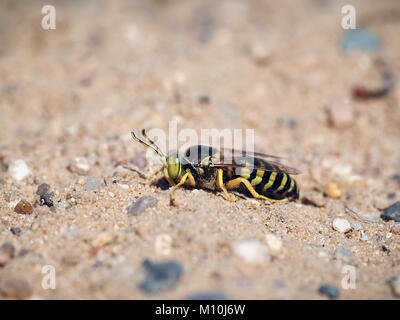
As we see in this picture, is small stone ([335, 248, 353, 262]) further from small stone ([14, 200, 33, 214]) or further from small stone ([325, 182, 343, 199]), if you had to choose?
small stone ([14, 200, 33, 214])

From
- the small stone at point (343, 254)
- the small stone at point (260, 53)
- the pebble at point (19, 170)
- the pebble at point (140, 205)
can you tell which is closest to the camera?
the small stone at point (343, 254)

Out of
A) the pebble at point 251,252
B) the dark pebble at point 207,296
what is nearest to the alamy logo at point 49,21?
the pebble at point 251,252

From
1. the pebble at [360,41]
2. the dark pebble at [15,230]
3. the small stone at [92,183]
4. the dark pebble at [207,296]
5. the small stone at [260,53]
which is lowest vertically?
the dark pebble at [207,296]

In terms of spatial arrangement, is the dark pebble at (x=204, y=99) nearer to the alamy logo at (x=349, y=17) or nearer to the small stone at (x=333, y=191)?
the small stone at (x=333, y=191)

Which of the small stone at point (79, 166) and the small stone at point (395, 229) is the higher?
the small stone at point (79, 166)

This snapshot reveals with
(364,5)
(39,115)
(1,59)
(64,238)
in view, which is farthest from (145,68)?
(364,5)

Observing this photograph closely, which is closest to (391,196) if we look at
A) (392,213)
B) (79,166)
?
(392,213)

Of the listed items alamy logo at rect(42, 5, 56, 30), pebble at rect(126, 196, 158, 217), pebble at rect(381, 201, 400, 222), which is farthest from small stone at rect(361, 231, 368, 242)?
alamy logo at rect(42, 5, 56, 30)

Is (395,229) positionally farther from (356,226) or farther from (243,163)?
(243,163)
